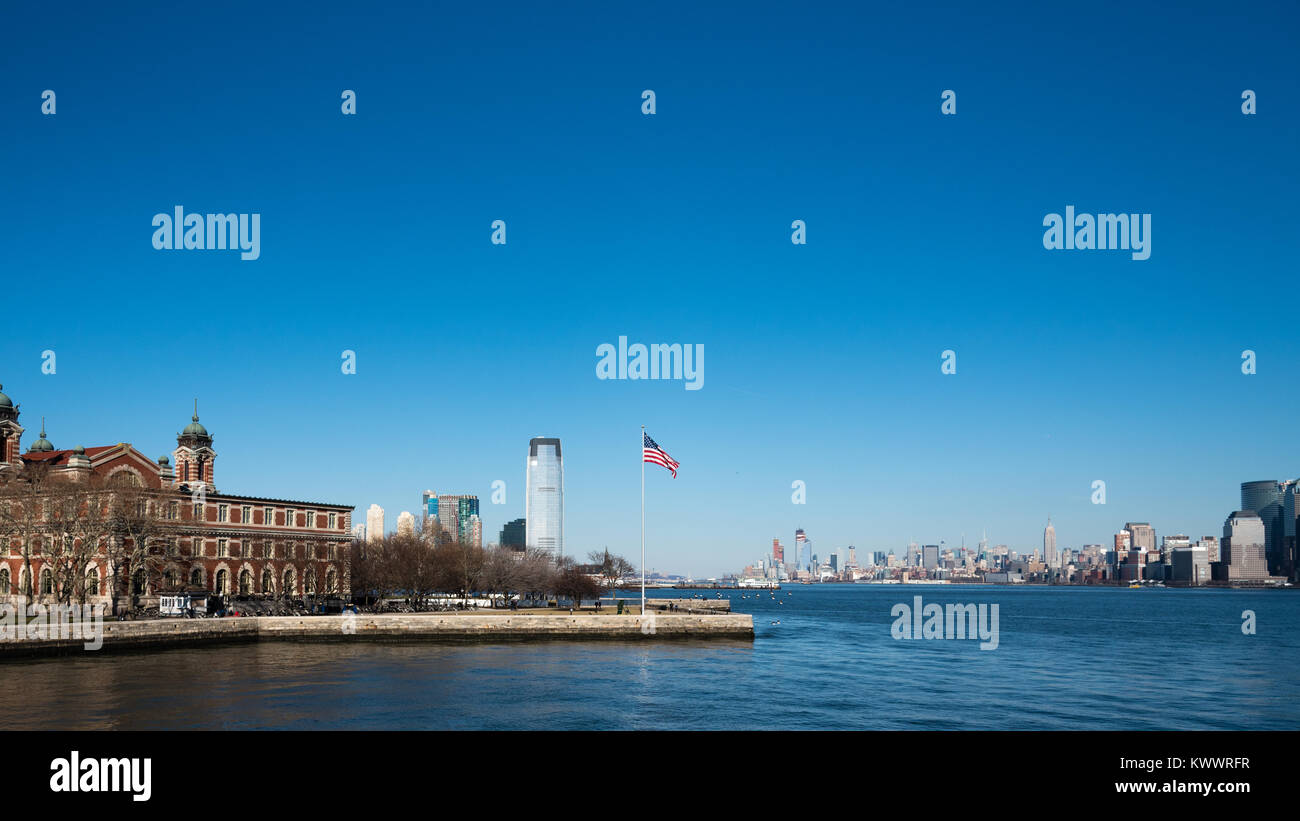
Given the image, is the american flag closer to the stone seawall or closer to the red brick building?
the stone seawall

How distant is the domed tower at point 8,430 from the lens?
10731cm

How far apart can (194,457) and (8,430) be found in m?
19.4

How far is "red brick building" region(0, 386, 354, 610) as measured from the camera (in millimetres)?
97875

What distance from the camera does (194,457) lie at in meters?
119

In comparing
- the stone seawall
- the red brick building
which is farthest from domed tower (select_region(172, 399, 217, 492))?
the stone seawall

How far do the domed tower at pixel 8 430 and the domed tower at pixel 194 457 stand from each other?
1702 centimetres

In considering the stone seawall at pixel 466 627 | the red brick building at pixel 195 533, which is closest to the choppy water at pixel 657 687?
the stone seawall at pixel 466 627

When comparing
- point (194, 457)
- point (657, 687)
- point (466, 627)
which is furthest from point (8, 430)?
point (657, 687)

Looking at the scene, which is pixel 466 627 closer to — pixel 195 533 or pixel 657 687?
pixel 657 687

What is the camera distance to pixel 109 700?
46781 mm

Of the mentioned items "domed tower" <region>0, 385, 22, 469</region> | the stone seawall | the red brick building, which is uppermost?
"domed tower" <region>0, 385, 22, 469</region>

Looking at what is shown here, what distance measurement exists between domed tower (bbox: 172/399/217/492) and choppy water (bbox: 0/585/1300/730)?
153 ft
